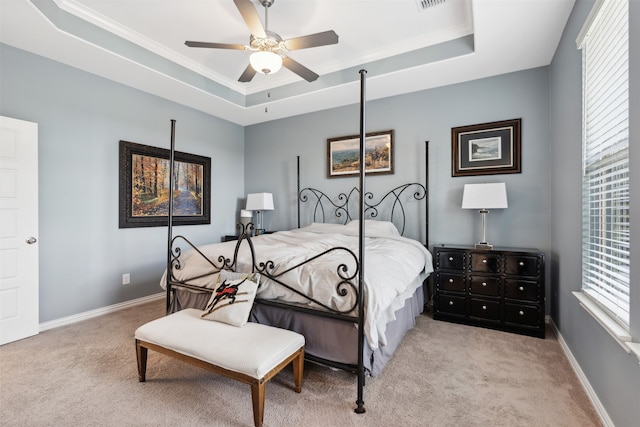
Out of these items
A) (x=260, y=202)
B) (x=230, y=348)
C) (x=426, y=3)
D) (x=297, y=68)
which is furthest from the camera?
(x=260, y=202)

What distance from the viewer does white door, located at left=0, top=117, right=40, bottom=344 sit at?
2607 mm

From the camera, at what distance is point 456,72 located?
3.31 metres

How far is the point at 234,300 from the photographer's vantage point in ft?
6.54

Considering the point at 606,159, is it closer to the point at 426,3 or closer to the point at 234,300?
the point at 426,3

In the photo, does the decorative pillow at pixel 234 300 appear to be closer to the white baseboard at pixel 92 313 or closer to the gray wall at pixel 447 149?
the white baseboard at pixel 92 313

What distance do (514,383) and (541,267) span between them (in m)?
1.19

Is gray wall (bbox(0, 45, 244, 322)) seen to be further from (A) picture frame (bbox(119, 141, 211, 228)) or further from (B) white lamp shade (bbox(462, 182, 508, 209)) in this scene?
(B) white lamp shade (bbox(462, 182, 508, 209))

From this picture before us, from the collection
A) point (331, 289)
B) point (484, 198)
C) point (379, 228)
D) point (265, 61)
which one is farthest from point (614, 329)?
point (265, 61)

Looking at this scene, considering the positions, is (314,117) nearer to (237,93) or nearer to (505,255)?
(237,93)

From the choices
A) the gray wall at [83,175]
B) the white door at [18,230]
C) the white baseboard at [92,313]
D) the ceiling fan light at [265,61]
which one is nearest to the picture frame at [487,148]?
the ceiling fan light at [265,61]

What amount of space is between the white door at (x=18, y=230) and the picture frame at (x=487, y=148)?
428cm

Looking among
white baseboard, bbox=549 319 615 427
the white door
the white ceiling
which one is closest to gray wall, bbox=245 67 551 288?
the white ceiling

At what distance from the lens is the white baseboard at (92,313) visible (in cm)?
298

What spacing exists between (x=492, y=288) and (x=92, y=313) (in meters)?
4.14
